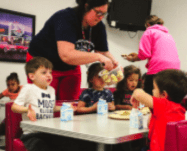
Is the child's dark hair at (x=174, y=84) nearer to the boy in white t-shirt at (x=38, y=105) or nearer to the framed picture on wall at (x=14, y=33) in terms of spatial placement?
the boy in white t-shirt at (x=38, y=105)

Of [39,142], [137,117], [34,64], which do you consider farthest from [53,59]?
[137,117]

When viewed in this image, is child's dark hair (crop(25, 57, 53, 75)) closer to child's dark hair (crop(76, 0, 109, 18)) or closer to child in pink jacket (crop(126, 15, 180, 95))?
child's dark hair (crop(76, 0, 109, 18))

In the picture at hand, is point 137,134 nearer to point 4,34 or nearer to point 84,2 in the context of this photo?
point 84,2

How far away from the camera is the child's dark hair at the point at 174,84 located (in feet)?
4.66

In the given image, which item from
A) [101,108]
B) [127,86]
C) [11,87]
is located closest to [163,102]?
[101,108]

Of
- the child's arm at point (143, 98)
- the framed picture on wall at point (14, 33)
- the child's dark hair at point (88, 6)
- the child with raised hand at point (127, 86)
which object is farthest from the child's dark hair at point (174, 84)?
the framed picture on wall at point (14, 33)

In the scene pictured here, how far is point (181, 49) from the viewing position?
5.25m

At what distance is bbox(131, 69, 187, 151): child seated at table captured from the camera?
1.35 m

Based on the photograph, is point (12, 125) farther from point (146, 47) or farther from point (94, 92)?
point (146, 47)

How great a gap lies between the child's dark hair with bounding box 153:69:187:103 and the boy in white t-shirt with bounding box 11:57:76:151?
83 centimetres

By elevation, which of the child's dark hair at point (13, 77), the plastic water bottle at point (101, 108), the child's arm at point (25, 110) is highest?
the child's dark hair at point (13, 77)

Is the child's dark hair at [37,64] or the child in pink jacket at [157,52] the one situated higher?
the child in pink jacket at [157,52]

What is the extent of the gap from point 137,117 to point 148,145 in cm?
17

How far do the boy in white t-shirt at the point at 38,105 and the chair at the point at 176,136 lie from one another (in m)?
0.85
